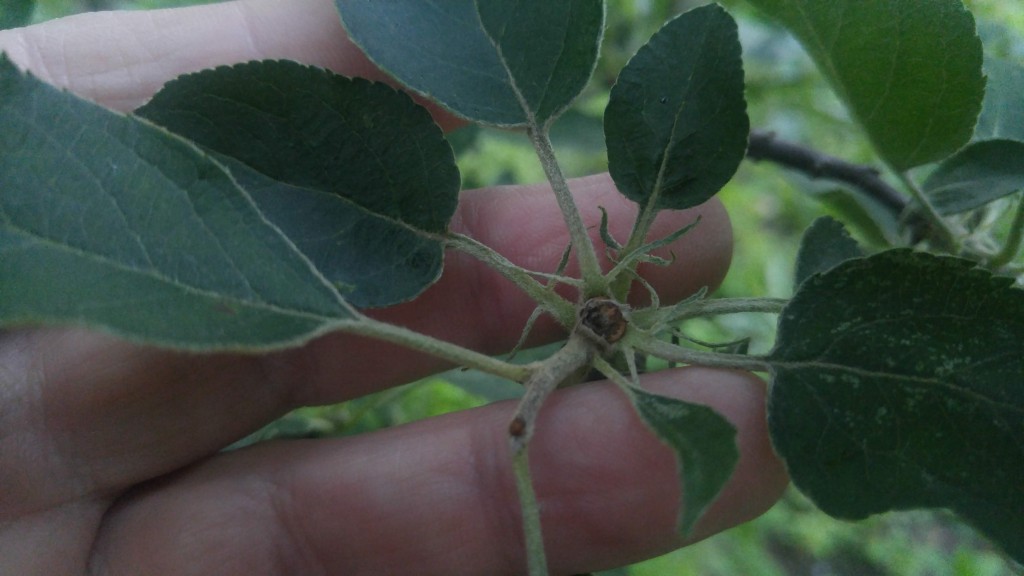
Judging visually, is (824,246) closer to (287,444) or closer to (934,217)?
(934,217)

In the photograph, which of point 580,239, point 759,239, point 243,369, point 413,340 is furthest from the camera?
point 759,239

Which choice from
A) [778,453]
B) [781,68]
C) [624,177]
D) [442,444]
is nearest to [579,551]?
[442,444]

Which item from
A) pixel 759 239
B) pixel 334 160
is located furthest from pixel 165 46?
pixel 759 239

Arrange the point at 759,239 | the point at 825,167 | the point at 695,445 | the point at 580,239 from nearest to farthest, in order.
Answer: the point at 695,445 < the point at 580,239 < the point at 825,167 < the point at 759,239

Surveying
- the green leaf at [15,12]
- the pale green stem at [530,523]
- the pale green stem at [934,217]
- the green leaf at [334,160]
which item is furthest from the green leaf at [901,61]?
the green leaf at [15,12]

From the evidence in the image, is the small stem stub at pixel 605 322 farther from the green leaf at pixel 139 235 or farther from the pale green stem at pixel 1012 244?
the pale green stem at pixel 1012 244

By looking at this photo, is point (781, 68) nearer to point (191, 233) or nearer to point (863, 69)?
point (863, 69)
